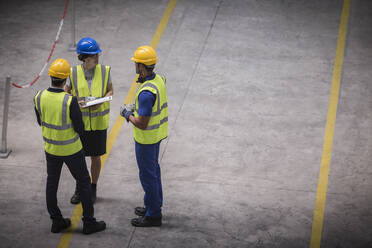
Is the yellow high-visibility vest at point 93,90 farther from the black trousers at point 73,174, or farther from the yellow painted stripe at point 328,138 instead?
the yellow painted stripe at point 328,138

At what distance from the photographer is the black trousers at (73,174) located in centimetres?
637

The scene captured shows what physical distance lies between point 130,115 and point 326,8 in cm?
756

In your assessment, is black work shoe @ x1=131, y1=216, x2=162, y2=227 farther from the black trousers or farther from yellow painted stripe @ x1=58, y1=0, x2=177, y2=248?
yellow painted stripe @ x1=58, y1=0, x2=177, y2=248

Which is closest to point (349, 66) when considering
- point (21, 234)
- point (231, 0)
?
point (231, 0)

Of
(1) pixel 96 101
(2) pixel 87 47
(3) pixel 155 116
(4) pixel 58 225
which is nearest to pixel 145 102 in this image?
(3) pixel 155 116

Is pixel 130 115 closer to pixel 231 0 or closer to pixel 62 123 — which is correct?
pixel 62 123

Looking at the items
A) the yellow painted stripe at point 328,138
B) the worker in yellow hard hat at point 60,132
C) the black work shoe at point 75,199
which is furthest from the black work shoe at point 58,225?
the yellow painted stripe at point 328,138

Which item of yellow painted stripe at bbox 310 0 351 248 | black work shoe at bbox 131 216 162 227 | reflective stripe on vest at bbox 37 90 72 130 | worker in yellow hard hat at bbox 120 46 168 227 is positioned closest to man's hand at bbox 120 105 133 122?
worker in yellow hard hat at bbox 120 46 168 227

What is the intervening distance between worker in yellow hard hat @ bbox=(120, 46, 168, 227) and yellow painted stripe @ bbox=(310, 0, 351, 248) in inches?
77.9

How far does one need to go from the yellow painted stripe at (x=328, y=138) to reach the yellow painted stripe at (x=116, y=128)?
9.63 feet

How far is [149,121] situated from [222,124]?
2.86m

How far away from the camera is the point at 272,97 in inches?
382

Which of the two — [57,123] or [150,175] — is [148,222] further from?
[57,123]

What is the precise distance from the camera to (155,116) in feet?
21.0
